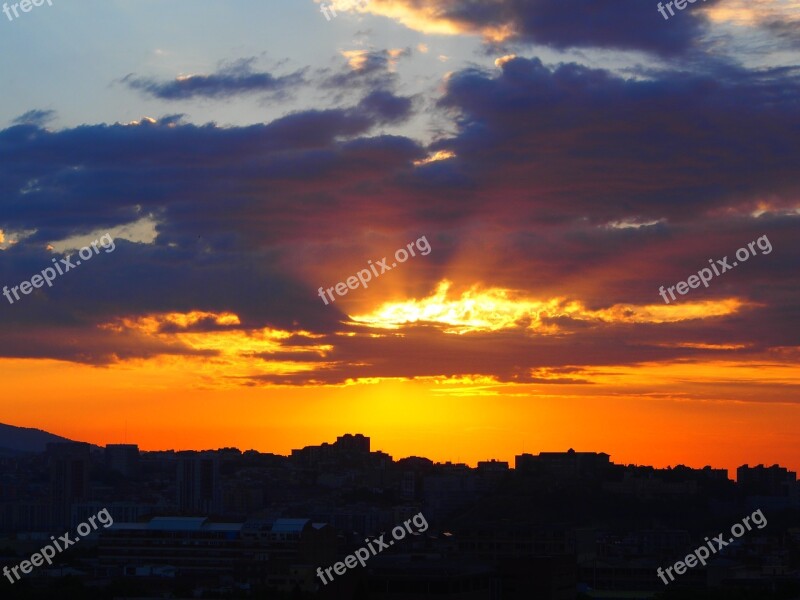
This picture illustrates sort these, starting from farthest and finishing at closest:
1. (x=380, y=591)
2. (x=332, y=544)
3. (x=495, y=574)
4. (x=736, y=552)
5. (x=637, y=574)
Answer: (x=736, y=552) → (x=637, y=574) → (x=332, y=544) → (x=495, y=574) → (x=380, y=591)

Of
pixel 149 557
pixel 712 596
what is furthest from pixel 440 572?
pixel 149 557

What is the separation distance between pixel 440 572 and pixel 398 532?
3275 inches

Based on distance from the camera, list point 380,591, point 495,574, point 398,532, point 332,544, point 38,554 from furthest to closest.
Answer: point 398,532
point 38,554
point 332,544
point 495,574
point 380,591

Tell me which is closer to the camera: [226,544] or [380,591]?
[380,591]

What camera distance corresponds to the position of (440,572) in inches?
3538

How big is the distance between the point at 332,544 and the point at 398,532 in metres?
41.2

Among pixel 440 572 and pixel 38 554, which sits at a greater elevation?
pixel 38 554

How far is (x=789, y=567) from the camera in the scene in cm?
17938

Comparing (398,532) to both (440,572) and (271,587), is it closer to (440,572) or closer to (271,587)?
(271,587)

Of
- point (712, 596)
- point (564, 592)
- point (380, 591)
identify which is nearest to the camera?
point (380, 591)

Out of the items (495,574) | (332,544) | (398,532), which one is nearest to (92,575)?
(332,544)

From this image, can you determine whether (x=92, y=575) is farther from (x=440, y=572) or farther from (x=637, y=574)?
(x=440, y=572)

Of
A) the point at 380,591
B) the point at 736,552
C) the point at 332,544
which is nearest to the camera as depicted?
the point at 380,591

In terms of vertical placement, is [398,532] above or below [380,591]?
above
